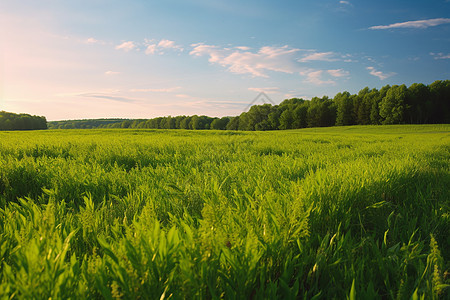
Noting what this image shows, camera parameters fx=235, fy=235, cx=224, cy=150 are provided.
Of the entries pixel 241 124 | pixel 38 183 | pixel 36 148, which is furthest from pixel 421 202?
pixel 241 124

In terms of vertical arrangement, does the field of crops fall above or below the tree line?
below

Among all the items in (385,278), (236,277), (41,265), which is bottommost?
(385,278)

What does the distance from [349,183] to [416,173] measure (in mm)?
2111

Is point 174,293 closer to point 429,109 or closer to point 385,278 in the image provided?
point 385,278

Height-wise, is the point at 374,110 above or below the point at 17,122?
above

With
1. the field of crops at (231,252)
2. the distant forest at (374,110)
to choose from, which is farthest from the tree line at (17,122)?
the field of crops at (231,252)

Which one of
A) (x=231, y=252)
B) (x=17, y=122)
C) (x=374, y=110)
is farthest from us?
(x=17, y=122)

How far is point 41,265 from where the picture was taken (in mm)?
804

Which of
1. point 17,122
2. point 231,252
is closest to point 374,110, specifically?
point 231,252

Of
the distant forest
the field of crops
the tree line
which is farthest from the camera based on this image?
the tree line

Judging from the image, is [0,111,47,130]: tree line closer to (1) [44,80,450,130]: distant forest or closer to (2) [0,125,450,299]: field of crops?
(1) [44,80,450,130]: distant forest

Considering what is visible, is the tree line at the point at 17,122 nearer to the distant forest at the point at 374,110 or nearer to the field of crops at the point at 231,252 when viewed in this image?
the distant forest at the point at 374,110

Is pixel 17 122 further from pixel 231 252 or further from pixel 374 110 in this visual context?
pixel 374 110

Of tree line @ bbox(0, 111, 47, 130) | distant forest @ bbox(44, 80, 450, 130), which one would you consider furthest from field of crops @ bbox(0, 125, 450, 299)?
tree line @ bbox(0, 111, 47, 130)
